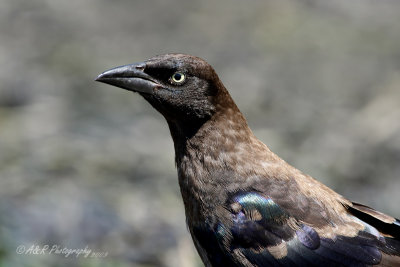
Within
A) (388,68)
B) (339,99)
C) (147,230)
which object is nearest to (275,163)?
(147,230)

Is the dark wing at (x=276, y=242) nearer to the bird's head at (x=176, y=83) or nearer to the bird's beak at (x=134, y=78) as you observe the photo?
the bird's head at (x=176, y=83)

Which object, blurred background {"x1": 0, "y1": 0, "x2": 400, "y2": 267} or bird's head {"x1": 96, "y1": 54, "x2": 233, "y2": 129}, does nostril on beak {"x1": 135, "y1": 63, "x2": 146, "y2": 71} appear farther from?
blurred background {"x1": 0, "y1": 0, "x2": 400, "y2": 267}

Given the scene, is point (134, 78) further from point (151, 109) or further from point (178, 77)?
point (151, 109)

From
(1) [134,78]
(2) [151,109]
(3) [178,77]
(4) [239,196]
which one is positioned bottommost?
(4) [239,196]

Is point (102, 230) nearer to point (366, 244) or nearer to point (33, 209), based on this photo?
point (33, 209)

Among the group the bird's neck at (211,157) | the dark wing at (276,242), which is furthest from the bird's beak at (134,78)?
the dark wing at (276,242)

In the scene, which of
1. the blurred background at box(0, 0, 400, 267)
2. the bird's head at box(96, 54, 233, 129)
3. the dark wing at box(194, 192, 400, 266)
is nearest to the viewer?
the dark wing at box(194, 192, 400, 266)

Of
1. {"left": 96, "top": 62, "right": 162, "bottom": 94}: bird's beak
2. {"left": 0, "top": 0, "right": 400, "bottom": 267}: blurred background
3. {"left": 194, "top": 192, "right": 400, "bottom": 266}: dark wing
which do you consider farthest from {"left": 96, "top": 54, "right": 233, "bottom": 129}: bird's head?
{"left": 0, "top": 0, "right": 400, "bottom": 267}: blurred background

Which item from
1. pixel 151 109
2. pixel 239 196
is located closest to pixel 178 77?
pixel 239 196

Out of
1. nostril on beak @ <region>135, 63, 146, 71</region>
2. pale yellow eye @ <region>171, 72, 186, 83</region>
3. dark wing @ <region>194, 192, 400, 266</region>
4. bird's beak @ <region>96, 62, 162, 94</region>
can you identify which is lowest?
dark wing @ <region>194, 192, 400, 266</region>
